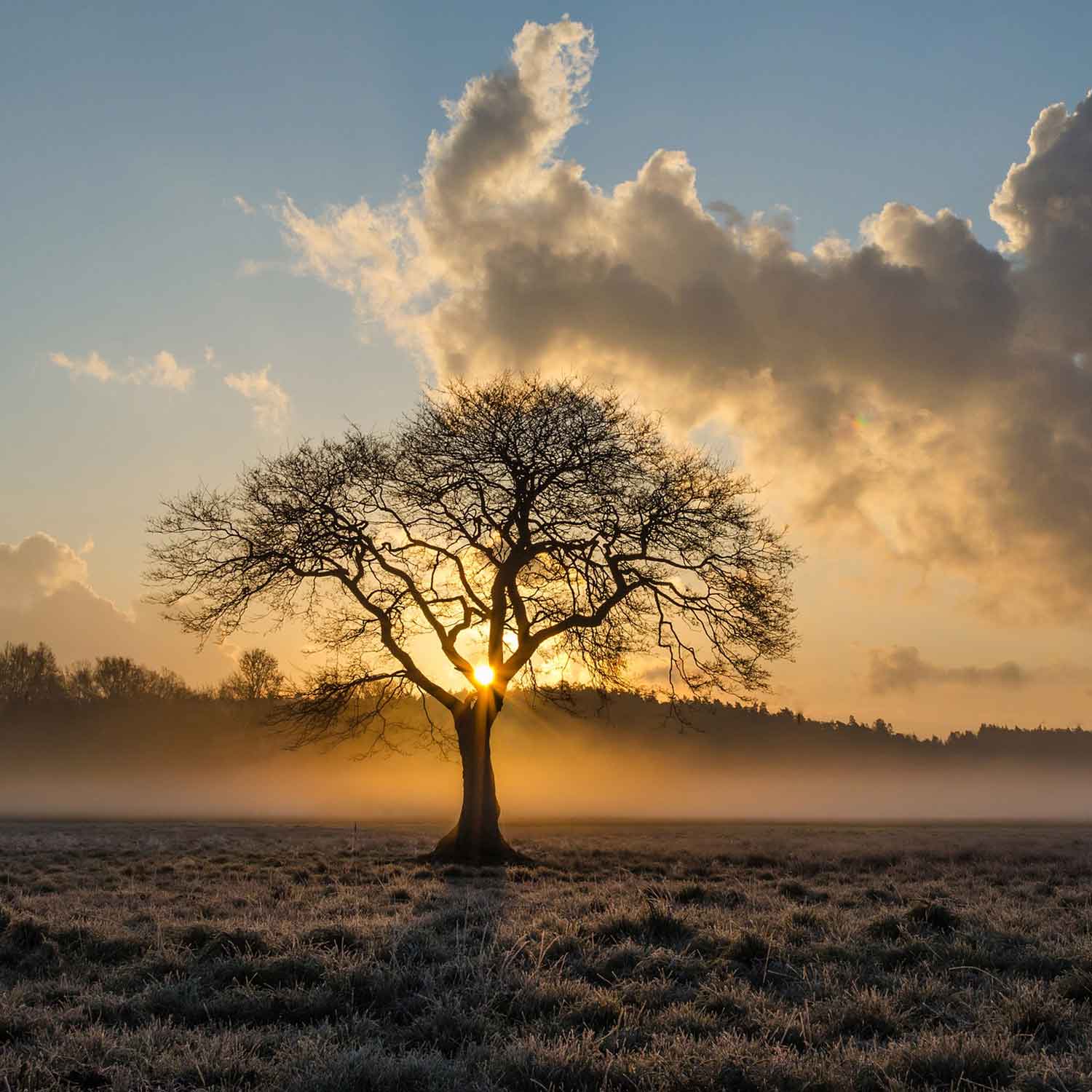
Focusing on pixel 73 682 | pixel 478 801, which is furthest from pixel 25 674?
pixel 478 801

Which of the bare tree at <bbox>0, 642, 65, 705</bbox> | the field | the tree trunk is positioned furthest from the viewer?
the bare tree at <bbox>0, 642, 65, 705</bbox>

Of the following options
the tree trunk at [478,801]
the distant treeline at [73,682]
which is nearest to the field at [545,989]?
the tree trunk at [478,801]

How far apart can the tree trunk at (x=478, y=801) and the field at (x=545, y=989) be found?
883 cm

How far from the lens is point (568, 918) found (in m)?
11.6

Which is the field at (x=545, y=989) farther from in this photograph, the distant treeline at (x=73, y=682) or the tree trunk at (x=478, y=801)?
the distant treeline at (x=73, y=682)

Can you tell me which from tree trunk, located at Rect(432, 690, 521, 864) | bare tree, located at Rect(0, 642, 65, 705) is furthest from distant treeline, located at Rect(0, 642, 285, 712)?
tree trunk, located at Rect(432, 690, 521, 864)

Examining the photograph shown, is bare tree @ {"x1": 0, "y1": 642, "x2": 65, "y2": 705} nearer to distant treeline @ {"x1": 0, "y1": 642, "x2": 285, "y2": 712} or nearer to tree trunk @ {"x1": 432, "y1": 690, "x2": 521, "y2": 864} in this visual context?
distant treeline @ {"x1": 0, "y1": 642, "x2": 285, "y2": 712}

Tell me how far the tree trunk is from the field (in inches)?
348

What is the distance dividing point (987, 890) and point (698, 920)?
8521 millimetres

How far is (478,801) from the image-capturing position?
84.2 feet

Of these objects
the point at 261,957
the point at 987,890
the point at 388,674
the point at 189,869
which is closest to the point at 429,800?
the point at 388,674

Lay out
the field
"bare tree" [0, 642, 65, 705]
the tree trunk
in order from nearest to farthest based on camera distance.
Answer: the field, the tree trunk, "bare tree" [0, 642, 65, 705]

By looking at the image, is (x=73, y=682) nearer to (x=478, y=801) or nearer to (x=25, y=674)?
(x=25, y=674)

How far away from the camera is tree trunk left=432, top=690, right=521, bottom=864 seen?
81.4 feet
